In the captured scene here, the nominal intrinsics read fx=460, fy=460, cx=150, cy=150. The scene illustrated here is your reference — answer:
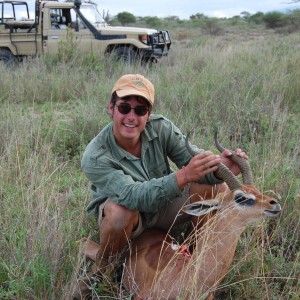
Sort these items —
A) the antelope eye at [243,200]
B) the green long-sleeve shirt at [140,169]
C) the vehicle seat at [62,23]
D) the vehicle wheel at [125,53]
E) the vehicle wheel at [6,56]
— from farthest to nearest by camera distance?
the vehicle wheel at [6,56] → the vehicle seat at [62,23] → the vehicle wheel at [125,53] → the green long-sleeve shirt at [140,169] → the antelope eye at [243,200]

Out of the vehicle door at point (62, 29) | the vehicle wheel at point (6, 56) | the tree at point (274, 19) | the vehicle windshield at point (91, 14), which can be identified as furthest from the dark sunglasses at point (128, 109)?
the tree at point (274, 19)

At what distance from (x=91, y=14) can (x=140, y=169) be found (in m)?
10.8

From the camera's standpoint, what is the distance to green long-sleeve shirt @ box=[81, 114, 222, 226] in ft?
9.16

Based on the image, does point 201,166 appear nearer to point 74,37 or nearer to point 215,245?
point 215,245

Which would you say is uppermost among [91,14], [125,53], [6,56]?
[91,14]

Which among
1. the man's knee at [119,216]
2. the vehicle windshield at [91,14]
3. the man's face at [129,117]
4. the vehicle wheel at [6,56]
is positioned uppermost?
the vehicle windshield at [91,14]

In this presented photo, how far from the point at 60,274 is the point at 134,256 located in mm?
598

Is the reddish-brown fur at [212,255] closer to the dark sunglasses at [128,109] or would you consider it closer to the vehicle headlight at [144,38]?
the dark sunglasses at [128,109]

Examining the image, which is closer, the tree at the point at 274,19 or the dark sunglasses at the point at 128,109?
the dark sunglasses at the point at 128,109

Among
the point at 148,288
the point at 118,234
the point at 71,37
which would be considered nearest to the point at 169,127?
the point at 118,234

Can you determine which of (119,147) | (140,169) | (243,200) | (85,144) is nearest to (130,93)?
(119,147)

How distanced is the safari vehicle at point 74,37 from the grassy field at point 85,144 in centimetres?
170

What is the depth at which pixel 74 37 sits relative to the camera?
12148mm

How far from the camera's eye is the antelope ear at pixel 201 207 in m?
2.73
